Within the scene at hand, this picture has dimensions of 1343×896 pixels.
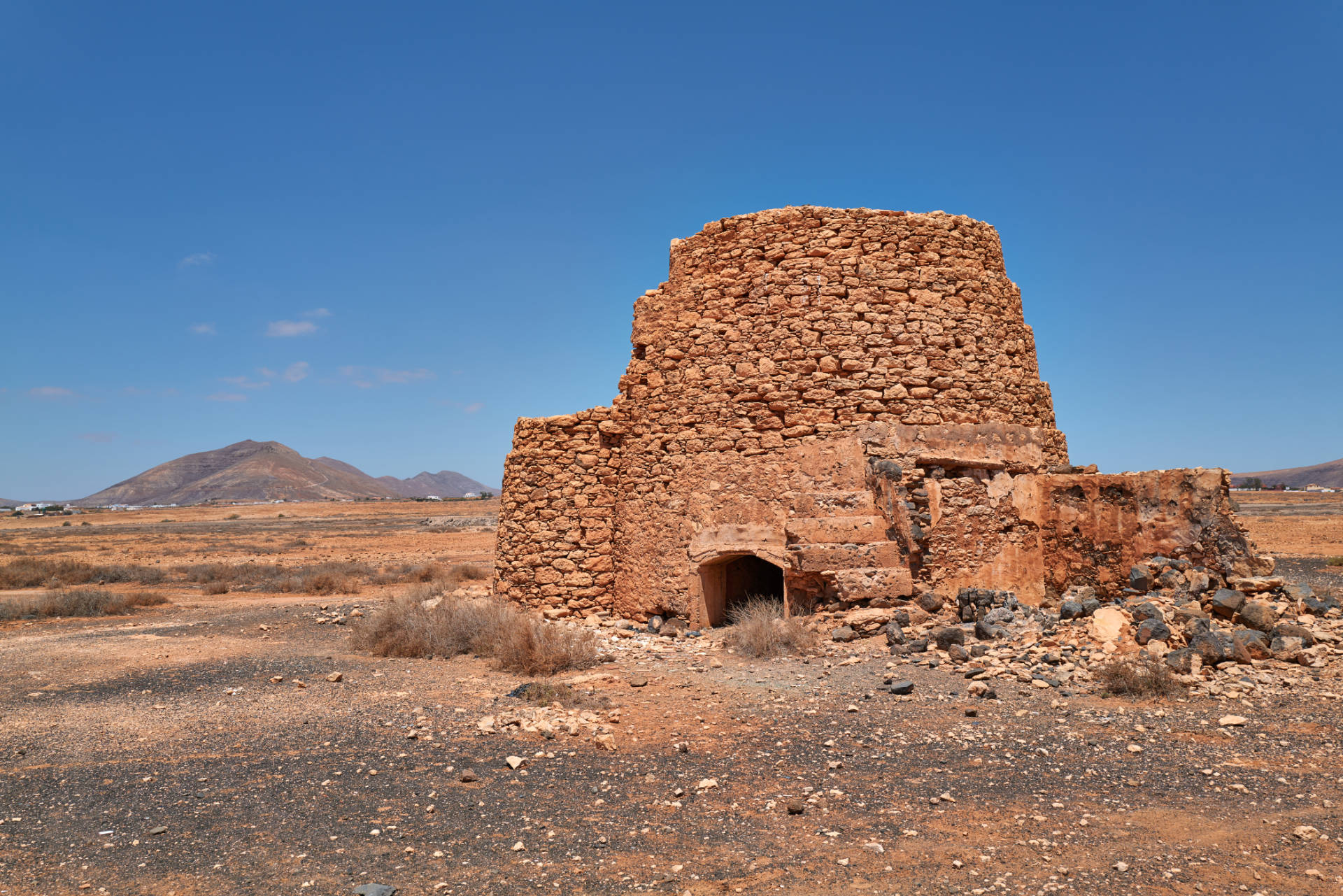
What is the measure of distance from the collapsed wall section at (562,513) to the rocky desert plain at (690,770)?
1.41 meters

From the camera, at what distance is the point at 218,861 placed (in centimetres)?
390

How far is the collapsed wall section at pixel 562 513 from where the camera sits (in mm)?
10406

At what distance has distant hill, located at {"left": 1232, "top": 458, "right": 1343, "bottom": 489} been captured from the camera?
362 feet

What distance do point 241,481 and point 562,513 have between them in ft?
450

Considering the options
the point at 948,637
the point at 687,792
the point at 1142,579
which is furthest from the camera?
the point at 1142,579

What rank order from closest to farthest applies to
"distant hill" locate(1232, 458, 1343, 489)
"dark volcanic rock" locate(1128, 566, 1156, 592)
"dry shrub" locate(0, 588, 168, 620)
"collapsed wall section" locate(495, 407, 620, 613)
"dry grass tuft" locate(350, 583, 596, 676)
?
"dry grass tuft" locate(350, 583, 596, 676) < "dark volcanic rock" locate(1128, 566, 1156, 592) < "collapsed wall section" locate(495, 407, 620, 613) < "dry shrub" locate(0, 588, 168, 620) < "distant hill" locate(1232, 458, 1343, 489)

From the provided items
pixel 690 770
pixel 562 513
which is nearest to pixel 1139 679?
pixel 690 770

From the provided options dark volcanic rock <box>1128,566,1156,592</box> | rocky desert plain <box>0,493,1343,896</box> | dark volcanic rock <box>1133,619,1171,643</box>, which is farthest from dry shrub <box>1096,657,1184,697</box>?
dark volcanic rock <box>1128,566,1156,592</box>

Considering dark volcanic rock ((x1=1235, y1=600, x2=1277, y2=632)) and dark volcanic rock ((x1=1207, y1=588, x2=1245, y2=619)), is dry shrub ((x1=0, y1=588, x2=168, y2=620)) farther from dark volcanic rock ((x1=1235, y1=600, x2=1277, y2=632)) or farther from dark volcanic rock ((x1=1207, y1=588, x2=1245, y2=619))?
dark volcanic rock ((x1=1235, y1=600, x2=1277, y2=632))

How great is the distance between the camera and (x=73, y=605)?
1349cm

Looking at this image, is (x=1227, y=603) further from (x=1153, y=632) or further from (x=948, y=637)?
(x=948, y=637)

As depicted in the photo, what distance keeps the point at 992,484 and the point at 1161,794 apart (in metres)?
5.32

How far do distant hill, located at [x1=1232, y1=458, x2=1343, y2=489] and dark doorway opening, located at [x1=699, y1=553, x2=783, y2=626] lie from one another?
122680 mm

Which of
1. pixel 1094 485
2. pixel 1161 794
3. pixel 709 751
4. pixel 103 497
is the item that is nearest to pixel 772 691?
pixel 709 751
